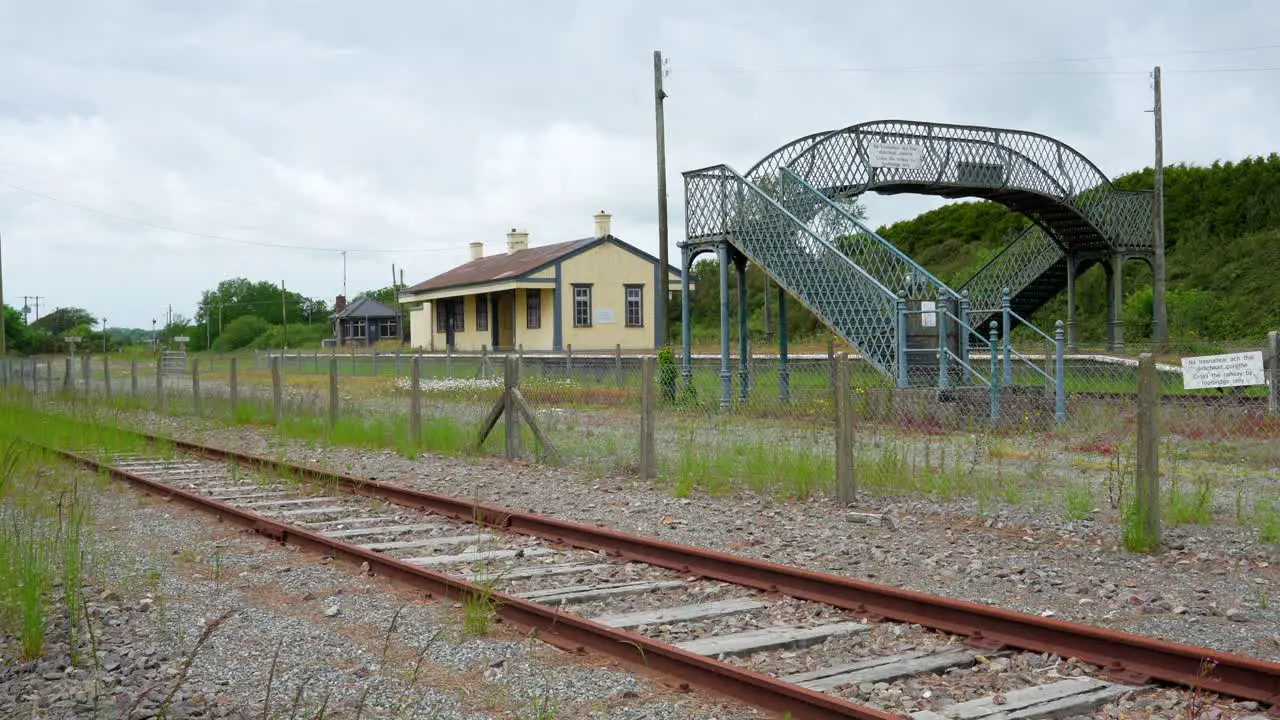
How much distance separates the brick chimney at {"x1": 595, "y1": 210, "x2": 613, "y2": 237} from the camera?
4900 cm

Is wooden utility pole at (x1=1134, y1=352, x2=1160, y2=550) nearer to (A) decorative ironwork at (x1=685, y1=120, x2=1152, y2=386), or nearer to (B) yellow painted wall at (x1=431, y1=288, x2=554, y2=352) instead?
(A) decorative ironwork at (x1=685, y1=120, x2=1152, y2=386)

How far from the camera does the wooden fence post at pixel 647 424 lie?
12273 mm

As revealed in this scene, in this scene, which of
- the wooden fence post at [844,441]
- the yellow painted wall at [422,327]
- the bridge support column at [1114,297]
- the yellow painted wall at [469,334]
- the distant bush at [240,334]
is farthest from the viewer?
the distant bush at [240,334]

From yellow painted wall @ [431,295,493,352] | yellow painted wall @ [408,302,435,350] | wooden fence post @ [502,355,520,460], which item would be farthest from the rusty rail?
yellow painted wall @ [408,302,435,350]

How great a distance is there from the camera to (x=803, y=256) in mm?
21109

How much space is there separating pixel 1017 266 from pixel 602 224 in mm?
22863

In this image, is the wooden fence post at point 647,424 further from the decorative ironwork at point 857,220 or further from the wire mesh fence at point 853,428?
the decorative ironwork at point 857,220

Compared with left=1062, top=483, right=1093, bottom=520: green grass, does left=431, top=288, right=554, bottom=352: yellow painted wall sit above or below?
above

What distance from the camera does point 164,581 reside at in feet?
25.5

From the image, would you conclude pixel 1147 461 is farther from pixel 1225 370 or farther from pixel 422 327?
pixel 422 327

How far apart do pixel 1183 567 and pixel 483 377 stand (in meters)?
22.3

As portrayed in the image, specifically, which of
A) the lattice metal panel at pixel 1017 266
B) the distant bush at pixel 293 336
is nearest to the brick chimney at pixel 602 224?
the lattice metal panel at pixel 1017 266

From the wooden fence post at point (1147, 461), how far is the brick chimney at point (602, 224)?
4138 centimetres

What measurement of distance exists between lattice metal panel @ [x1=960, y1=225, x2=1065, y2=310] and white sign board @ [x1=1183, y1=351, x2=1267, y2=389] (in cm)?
1879
